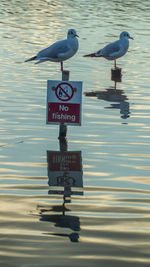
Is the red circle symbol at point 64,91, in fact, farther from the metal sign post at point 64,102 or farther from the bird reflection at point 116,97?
the bird reflection at point 116,97

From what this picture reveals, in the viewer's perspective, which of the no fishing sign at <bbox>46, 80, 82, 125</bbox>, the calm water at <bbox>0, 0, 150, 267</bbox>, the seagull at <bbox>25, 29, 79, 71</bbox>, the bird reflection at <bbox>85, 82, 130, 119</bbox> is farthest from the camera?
the seagull at <bbox>25, 29, 79, 71</bbox>

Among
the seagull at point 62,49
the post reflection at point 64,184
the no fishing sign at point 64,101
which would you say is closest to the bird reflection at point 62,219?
the post reflection at point 64,184

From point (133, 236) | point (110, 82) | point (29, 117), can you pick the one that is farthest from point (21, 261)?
point (110, 82)

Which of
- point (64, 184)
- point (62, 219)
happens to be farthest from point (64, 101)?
point (62, 219)

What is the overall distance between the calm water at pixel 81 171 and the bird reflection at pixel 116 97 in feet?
0.07

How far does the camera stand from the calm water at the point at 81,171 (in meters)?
6.29

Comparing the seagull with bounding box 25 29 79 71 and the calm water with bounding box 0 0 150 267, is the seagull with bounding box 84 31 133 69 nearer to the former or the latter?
the calm water with bounding box 0 0 150 267

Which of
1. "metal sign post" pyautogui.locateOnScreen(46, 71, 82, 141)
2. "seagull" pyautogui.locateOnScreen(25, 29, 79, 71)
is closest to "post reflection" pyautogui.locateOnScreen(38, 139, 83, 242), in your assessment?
"metal sign post" pyautogui.locateOnScreen(46, 71, 82, 141)

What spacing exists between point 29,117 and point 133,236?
674 centimetres

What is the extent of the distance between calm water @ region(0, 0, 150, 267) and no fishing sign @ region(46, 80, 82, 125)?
1.65 ft

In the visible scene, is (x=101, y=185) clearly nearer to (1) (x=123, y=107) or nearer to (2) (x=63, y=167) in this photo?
(2) (x=63, y=167)

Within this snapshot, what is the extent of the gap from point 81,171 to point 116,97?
6.76 meters

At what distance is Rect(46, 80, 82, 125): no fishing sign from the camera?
1052 cm

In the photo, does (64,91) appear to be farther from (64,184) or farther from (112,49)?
(112,49)
